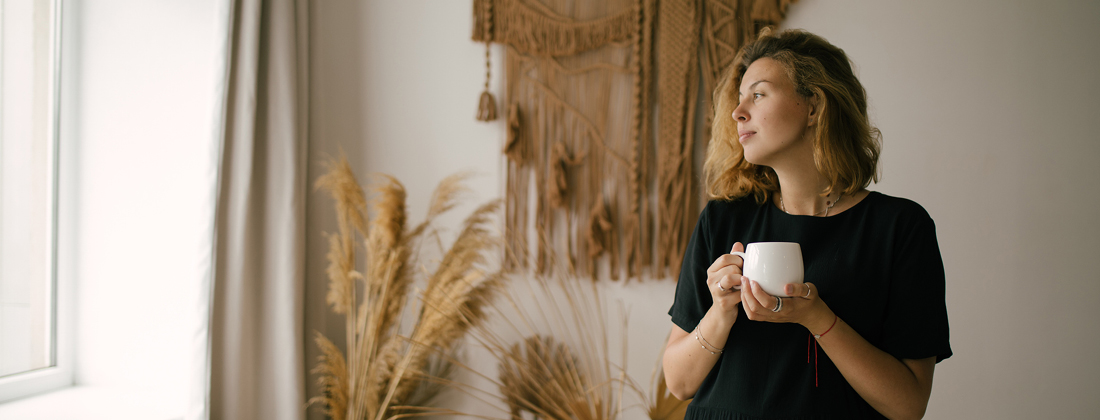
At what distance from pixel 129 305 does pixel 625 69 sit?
181cm

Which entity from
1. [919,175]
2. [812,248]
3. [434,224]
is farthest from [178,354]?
[919,175]

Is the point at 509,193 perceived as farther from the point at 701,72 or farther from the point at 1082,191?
the point at 1082,191

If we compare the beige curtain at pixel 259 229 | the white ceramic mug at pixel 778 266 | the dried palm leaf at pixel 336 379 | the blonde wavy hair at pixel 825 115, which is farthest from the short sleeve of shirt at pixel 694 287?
the beige curtain at pixel 259 229

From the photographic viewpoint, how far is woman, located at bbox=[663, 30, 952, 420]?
2.66 ft

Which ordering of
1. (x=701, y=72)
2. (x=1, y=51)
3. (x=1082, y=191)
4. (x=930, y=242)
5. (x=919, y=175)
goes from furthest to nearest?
(x=701, y=72) < (x=919, y=175) < (x=1082, y=191) < (x=1, y=51) < (x=930, y=242)

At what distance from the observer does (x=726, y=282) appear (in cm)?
78

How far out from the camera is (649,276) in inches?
70.3

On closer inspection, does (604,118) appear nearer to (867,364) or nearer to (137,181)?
(867,364)

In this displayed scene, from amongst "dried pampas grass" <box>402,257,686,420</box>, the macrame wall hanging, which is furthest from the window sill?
the macrame wall hanging

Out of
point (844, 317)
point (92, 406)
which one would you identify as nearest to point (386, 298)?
point (92, 406)

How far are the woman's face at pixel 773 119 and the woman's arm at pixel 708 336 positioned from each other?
0.20 meters

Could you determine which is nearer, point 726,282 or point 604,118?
point 726,282

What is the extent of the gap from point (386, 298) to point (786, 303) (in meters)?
1.17

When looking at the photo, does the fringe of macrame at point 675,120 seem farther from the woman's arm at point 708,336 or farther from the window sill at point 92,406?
the window sill at point 92,406
